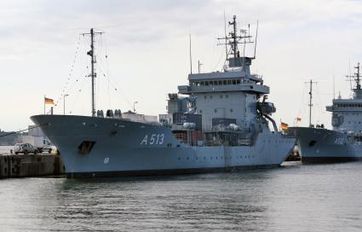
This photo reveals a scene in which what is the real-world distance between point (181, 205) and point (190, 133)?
21.1 metres

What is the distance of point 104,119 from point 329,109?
50842 millimetres

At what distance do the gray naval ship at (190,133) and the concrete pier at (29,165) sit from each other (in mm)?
6053

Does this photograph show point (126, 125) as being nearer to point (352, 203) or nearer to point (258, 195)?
point (258, 195)

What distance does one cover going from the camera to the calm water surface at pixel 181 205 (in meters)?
23.7

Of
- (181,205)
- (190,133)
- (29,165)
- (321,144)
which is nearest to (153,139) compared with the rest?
(190,133)

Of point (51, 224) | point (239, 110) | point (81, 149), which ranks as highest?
point (239, 110)

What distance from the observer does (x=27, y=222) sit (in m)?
24.8

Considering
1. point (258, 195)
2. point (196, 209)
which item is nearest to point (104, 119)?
point (258, 195)

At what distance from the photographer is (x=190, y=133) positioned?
49906 millimetres

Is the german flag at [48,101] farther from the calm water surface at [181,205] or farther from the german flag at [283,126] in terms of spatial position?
the german flag at [283,126]

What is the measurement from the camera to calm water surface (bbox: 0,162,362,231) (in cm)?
2369

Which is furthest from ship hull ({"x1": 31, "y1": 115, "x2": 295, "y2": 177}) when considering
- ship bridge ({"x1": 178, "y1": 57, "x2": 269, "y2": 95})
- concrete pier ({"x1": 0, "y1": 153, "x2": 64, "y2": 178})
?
ship bridge ({"x1": 178, "y1": 57, "x2": 269, "y2": 95})

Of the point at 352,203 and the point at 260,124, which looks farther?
the point at 260,124

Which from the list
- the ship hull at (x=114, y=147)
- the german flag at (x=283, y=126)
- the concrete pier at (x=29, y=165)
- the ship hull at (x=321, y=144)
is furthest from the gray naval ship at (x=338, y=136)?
the concrete pier at (x=29, y=165)
